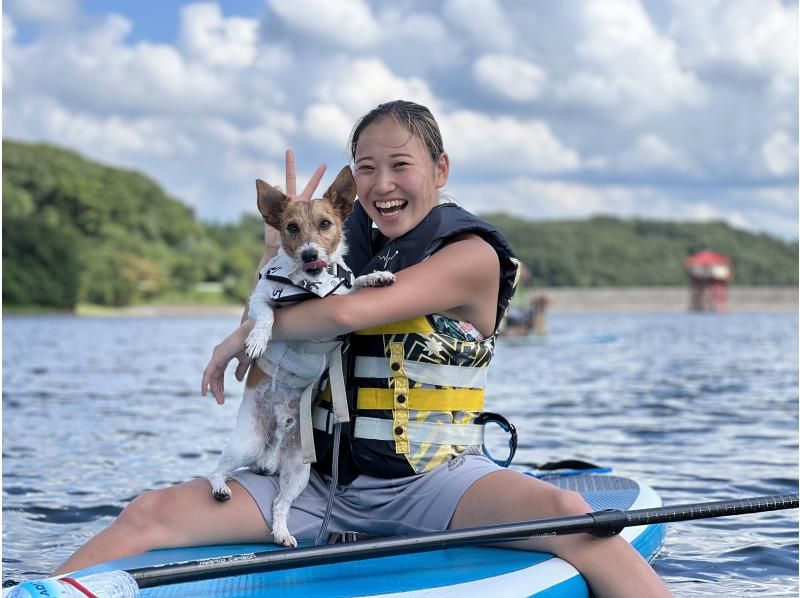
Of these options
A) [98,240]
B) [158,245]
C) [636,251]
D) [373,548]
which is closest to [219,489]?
[373,548]

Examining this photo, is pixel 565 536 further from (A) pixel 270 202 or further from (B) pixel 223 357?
(A) pixel 270 202

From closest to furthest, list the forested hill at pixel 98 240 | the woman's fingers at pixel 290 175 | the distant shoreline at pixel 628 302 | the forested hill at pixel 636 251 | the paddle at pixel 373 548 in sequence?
the paddle at pixel 373 548
the woman's fingers at pixel 290 175
the forested hill at pixel 98 240
the distant shoreline at pixel 628 302
the forested hill at pixel 636 251

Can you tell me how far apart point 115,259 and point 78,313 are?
319 inches

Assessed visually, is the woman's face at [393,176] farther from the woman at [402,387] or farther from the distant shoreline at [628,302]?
the distant shoreline at [628,302]

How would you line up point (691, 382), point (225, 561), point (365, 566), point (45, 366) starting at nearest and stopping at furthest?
point (225, 561) < point (365, 566) < point (691, 382) < point (45, 366)

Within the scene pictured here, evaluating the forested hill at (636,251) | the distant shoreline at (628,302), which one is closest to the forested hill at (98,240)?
the distant shoreline at (628,302)

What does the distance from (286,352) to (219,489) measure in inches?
19.6

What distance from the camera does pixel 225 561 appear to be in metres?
2.71

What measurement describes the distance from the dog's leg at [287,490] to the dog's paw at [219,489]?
0.16 m

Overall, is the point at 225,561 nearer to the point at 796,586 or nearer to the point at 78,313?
the point at 796,586

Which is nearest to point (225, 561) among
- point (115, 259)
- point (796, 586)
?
point (796, 586)

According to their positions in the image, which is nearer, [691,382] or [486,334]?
[486,334]

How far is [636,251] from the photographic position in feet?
386

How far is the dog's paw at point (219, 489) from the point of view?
10.4ft
